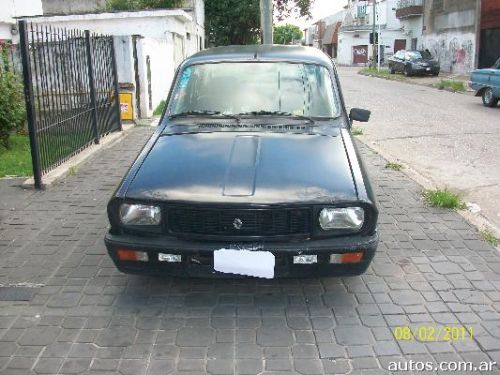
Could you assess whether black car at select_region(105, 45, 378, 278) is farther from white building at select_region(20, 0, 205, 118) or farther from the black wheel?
the black wheel

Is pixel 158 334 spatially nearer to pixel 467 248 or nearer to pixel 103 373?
pixel 103 373

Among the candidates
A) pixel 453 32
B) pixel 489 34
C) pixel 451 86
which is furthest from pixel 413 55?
pixel 451 86

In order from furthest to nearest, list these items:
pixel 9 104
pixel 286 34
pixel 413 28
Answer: pixel 286 34 → pixel 413 28 → pixel 9 104

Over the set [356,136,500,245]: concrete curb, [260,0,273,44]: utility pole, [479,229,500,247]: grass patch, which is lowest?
[479,229,500,247]: grass patch

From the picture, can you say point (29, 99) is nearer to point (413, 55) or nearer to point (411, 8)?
point (413, 55)

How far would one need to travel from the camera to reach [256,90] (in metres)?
4.80

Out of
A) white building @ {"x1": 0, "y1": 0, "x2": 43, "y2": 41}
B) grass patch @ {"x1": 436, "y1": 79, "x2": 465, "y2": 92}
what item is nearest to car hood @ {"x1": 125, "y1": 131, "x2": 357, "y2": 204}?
white building @ {"x1": 0, "y1": 0, "x2": 43, "y2": 41}

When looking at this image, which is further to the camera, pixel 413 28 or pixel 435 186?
pixel 413 28

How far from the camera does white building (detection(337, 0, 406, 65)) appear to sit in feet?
168

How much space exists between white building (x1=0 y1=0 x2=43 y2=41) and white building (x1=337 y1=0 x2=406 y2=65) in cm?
4019

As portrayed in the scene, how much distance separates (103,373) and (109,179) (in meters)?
4.51

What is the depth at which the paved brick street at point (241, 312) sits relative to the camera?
10.2ft
